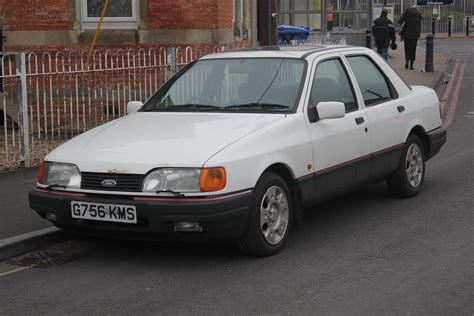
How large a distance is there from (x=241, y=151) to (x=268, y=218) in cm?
60

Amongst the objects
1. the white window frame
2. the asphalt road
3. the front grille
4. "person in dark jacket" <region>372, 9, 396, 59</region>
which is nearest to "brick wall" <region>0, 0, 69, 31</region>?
the white window frame

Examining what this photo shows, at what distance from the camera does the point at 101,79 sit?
12.0m

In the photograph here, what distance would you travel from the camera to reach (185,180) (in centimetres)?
579

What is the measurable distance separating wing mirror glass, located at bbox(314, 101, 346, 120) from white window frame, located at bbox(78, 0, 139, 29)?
8.34 metres

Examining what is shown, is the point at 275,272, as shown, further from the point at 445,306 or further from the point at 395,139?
the point at 395,139

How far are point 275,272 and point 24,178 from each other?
4544 millimetres

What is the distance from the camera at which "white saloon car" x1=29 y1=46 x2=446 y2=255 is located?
581 centimetres

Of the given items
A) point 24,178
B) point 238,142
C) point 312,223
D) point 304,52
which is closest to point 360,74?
point 304,52

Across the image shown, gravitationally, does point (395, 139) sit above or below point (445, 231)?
above

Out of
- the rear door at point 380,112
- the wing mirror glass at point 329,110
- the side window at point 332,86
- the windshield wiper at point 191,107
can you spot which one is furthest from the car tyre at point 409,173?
the windshield wiper at point 191,107

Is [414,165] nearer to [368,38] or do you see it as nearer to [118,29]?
[118,29]

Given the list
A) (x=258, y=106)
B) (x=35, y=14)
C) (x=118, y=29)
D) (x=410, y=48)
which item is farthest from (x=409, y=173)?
(x=410, y=48)

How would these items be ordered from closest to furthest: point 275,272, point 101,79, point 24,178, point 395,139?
point 275,272 → point 395,139 → point 24,178 → point 101,79

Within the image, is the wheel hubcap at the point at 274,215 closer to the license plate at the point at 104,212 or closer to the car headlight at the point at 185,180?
the car headlight at the point at 185,180
